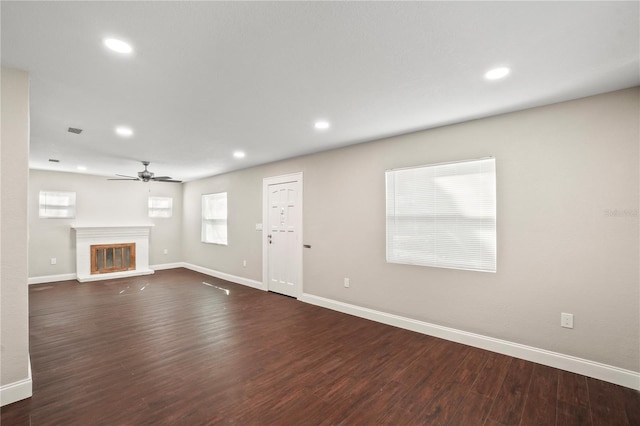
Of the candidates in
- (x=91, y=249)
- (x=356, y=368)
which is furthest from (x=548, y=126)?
(x=91, y=249)

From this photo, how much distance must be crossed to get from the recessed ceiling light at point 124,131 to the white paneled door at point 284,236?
2.41 meters

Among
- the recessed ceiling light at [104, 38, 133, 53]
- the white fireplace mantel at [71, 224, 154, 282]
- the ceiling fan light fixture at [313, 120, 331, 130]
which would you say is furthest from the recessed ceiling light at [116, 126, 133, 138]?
the white fireplace mantel at [71, 224, 154, 282]

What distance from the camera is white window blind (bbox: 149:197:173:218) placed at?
784cm

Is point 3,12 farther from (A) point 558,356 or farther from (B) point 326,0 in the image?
(A) point 558,356

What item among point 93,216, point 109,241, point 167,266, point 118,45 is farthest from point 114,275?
point 118,45

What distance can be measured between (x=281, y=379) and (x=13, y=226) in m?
2.36

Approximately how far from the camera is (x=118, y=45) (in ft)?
5.92

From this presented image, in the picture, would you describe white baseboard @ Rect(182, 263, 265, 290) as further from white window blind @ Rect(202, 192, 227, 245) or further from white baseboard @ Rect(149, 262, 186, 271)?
white window blind @ Rect(202, 192, 227, 245)

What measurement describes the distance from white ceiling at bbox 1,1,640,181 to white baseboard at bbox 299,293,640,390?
2339 millimetres

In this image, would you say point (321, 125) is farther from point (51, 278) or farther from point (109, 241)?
point (51, 278)

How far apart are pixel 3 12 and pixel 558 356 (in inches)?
184

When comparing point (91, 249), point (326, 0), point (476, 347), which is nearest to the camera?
point (326, 0)

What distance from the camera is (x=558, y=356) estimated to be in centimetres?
261

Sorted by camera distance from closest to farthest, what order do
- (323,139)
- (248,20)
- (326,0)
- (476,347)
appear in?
(326,0) → (248,20) → (476,347) → (323,139)
